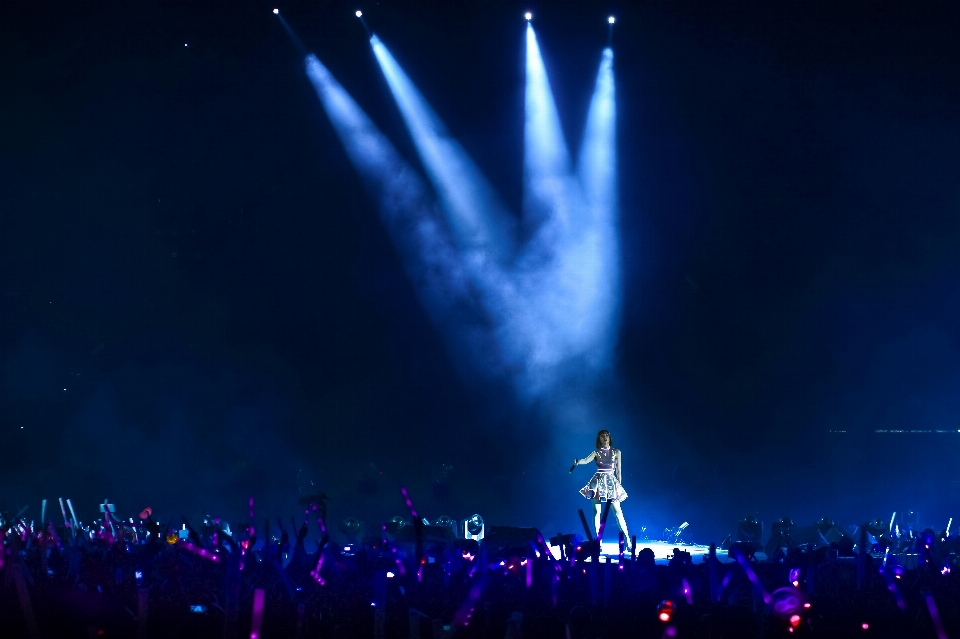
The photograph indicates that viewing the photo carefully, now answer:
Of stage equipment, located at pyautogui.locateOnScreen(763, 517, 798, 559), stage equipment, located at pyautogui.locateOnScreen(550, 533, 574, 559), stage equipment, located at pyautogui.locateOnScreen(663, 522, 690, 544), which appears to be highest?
stage equipment, located at pyautogui.locateOnScreen(663, 522, 690, 544)

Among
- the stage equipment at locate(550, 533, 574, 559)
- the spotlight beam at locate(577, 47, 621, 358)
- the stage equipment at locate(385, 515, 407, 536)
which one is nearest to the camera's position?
the stage equipment at locate(550, 533, 574, 559)

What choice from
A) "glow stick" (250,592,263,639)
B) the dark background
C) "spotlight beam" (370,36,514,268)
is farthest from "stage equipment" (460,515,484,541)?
"glow stick" (250,592,263,639)

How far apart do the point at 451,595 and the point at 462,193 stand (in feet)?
42.2

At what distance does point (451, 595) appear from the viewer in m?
5.94

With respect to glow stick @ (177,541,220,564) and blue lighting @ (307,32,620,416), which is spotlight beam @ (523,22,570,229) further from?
glow stick @ (177,541,220,564)

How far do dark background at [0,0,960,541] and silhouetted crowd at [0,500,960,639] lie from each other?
1061 cm

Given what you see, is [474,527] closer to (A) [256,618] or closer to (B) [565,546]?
(B) [565,546]

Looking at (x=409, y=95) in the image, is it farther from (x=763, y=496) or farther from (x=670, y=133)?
(x=763, y=496)

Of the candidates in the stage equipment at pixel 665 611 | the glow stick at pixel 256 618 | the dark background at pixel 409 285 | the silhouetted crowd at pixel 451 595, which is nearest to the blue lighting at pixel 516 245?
the dark background at pixel 409 285

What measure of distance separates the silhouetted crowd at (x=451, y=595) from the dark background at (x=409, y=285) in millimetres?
10613

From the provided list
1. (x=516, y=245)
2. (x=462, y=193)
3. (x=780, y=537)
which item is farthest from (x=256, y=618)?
(x=462, y=193)

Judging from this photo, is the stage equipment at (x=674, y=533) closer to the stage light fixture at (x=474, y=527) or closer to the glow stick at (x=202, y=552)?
the stage light fixture at (x=474, y=527)

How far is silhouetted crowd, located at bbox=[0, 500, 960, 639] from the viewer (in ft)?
17.7

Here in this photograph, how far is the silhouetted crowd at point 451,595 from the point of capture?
540 centimetres
